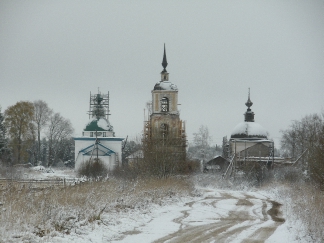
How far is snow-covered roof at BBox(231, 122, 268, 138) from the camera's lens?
4788 centimetres

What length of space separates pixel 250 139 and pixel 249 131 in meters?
1.10

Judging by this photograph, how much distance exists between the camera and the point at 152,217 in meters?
12.6

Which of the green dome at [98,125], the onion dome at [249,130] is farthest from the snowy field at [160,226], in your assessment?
the green dome at [98,125]

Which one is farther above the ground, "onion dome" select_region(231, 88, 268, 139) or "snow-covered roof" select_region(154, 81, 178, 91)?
"snow-covered roof" select_region(154, 81, 178, 91)

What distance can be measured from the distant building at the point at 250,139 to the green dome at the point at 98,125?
1595 centimetres

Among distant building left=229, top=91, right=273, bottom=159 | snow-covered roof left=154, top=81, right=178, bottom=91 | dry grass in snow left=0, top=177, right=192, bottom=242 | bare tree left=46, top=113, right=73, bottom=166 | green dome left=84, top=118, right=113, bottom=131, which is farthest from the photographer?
bare tree left=46, top=113, right=73, bottom=166

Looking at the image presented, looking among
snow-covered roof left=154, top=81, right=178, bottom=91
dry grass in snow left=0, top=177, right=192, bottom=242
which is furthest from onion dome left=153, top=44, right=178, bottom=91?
dry grass in snow left=0, top=177, right=192, bottom=242

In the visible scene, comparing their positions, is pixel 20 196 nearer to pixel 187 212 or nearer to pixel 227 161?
pixel 187 212

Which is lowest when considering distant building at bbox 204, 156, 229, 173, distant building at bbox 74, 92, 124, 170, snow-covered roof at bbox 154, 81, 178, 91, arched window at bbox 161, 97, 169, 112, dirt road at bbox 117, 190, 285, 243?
dirt road at bbox 117, 190, 285, 243

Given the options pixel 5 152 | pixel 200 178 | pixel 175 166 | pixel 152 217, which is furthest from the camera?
pixel 5 152

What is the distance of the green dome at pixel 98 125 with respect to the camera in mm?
50775

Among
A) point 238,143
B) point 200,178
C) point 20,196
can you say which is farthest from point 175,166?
point 238,143

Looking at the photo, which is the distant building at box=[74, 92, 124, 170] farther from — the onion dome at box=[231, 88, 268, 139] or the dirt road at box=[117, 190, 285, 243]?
the dirt road at box=[117, 190, 285, 243]

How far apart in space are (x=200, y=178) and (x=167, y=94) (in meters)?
9.76
